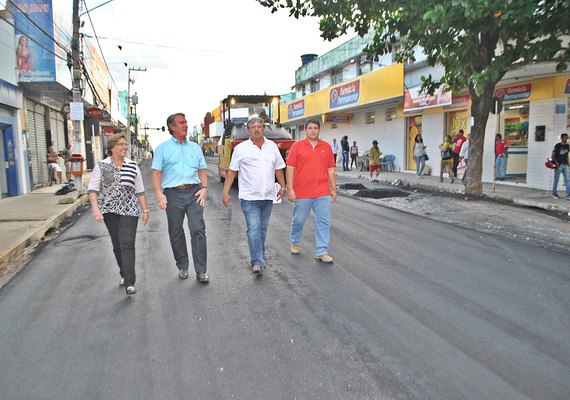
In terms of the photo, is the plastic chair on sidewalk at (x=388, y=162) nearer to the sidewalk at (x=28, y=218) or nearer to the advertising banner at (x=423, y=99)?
the advertising banner at (x=423, y=99)

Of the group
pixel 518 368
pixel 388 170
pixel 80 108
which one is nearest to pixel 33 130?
pixel 80 108

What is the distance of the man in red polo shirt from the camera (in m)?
5.97

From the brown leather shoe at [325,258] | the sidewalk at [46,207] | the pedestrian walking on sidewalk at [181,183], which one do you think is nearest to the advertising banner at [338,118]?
the sidewalk at [46,207]

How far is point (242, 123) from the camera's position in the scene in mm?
15945

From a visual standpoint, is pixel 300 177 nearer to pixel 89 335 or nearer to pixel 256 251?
pixel 256 251

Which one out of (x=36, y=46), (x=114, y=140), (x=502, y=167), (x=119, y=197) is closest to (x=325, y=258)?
(x=119, y=197)

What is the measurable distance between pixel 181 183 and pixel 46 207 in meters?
8.74

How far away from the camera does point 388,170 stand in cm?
2358

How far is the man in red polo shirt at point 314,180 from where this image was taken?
5.97 metres

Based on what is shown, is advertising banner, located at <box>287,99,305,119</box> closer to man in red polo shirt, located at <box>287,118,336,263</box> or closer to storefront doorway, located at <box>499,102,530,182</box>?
storefront doorway, located at <box>499,102,530,182</box>

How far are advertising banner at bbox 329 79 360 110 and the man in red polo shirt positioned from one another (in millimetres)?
17928

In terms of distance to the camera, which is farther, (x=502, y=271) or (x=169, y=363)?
(x=502, y=271)

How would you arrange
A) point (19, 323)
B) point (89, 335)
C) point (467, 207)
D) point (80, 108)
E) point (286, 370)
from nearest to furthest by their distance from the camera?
point (286, 370)
point (89, 335)
point (19, 323)
point (467, 207)
point (80, 108)

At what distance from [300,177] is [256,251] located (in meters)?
1.19
